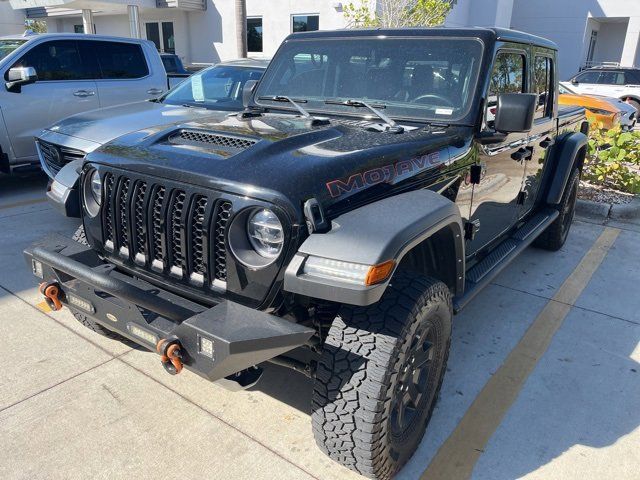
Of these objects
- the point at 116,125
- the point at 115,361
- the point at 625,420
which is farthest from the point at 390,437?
the point at 116,125

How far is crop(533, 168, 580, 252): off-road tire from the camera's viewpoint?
17.3 ft

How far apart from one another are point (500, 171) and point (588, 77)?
16.3m

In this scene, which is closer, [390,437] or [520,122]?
[390,437]

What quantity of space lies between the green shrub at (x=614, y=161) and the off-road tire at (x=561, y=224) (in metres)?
2.36

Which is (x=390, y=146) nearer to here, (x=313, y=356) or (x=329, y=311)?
(x=329, y=311)

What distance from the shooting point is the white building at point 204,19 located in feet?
65.1

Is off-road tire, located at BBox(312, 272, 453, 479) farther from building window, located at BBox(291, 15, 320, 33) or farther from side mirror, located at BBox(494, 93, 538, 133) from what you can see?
building window, located at BBox(291, 15, 320, 33)

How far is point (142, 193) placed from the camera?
2.54 meters

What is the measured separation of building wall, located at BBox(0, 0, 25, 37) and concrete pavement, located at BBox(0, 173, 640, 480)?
1169 inches

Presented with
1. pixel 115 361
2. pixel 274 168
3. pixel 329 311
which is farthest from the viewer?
pixel 115 361

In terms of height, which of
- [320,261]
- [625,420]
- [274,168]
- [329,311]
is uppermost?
[274,168]

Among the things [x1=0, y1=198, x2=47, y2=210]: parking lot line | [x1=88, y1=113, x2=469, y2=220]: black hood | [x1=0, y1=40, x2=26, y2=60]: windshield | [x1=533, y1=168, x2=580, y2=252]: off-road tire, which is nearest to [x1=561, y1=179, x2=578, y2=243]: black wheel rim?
[x1=533, y1=168, x2=580, y2=252]: off-road tire

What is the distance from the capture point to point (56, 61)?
7207mm

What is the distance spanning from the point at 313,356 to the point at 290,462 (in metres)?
0.51
